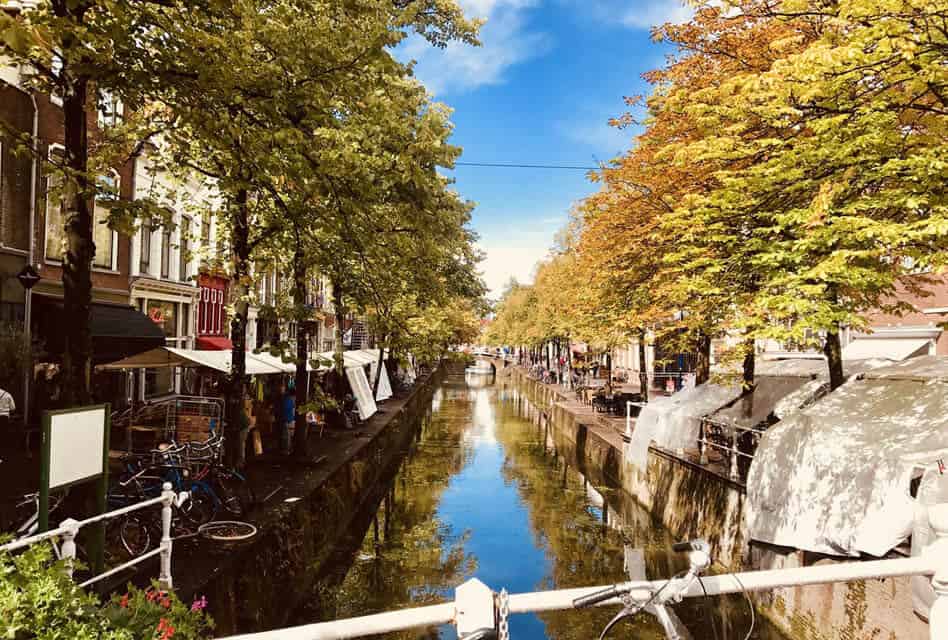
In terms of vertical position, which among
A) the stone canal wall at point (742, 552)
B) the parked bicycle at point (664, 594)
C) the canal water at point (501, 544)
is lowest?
the canal water at point (501, 544)

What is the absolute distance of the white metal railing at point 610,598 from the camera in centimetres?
186

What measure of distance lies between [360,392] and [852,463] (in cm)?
1802

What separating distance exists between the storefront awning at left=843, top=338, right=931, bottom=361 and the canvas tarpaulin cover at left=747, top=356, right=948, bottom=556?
8.92 meters

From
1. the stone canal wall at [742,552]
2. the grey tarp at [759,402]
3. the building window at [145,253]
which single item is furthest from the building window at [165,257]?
the grey tarp at [759,402]

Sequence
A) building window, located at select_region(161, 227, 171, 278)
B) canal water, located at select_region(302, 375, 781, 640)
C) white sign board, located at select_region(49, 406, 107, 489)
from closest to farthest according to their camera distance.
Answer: white sign board, located at select_region(49, 406, 107, 489) → canal water, located at select_region(302, 375, 781, 640) → building window, located at select_region(161, 227, 171, 278)

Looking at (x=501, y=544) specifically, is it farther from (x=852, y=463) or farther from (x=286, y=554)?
(x=852, y=463)

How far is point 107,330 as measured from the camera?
15992 millimetres

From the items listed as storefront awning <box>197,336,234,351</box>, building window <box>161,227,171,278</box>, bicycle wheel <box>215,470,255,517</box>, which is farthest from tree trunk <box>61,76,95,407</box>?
storefront awning <box>197,336,234,351</box>

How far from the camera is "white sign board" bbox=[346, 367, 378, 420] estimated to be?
75.5 feet

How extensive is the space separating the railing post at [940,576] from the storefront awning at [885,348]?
17734 millimetres

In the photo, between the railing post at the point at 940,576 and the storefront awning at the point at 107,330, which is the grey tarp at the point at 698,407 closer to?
the railing post at the point at 940,576

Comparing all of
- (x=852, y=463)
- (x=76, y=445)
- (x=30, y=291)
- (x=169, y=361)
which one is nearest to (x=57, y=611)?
(x=76, y=445)

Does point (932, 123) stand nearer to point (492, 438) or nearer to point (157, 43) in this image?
point (157, 43)

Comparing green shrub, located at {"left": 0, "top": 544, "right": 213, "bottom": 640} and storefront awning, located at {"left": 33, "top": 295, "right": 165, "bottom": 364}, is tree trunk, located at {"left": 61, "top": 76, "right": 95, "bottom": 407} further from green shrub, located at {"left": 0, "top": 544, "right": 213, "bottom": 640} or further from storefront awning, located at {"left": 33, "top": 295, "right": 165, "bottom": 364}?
storefront awning, located at {"left": 33, "top": 295, "right": 165, "bottom": 364}
